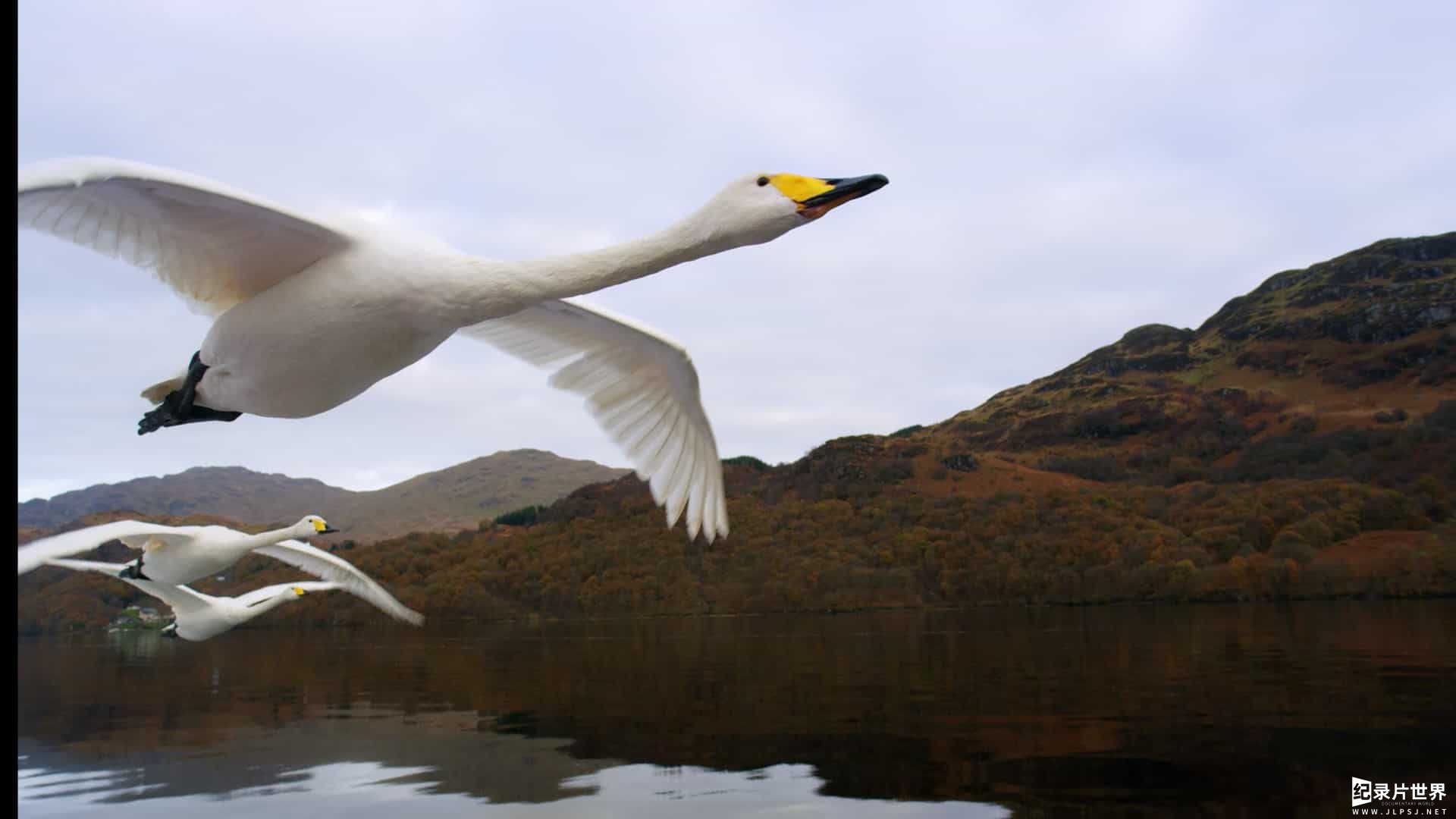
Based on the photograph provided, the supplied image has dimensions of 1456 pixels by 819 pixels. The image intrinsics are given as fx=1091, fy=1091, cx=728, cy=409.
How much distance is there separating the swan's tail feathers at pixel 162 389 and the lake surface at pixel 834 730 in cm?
2600

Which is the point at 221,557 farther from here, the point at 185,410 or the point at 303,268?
the point at 303,268

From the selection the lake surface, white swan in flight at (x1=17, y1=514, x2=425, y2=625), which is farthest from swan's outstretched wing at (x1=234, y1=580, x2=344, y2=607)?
the lake surface

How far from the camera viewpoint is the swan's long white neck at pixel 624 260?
227 inches

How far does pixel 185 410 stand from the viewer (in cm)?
700

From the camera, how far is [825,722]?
164ft

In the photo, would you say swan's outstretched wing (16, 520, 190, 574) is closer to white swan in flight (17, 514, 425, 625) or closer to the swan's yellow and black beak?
the swan's yellow and black beak

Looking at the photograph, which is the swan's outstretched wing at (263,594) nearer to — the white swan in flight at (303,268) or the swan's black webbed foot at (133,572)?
the swan's black webbed foot at (133,572)

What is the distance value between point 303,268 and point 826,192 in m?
3.12

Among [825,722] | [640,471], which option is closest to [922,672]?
[825,722]

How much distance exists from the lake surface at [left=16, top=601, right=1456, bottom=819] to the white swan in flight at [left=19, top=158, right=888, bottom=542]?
26.6m

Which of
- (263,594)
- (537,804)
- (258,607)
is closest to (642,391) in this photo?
(263,594)

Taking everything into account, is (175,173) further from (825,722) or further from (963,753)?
(825,722)

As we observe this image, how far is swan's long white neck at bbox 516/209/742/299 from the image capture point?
5.77 meters

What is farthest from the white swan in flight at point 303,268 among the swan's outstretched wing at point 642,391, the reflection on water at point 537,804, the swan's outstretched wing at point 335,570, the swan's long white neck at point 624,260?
the reflection on water at point 537,804
